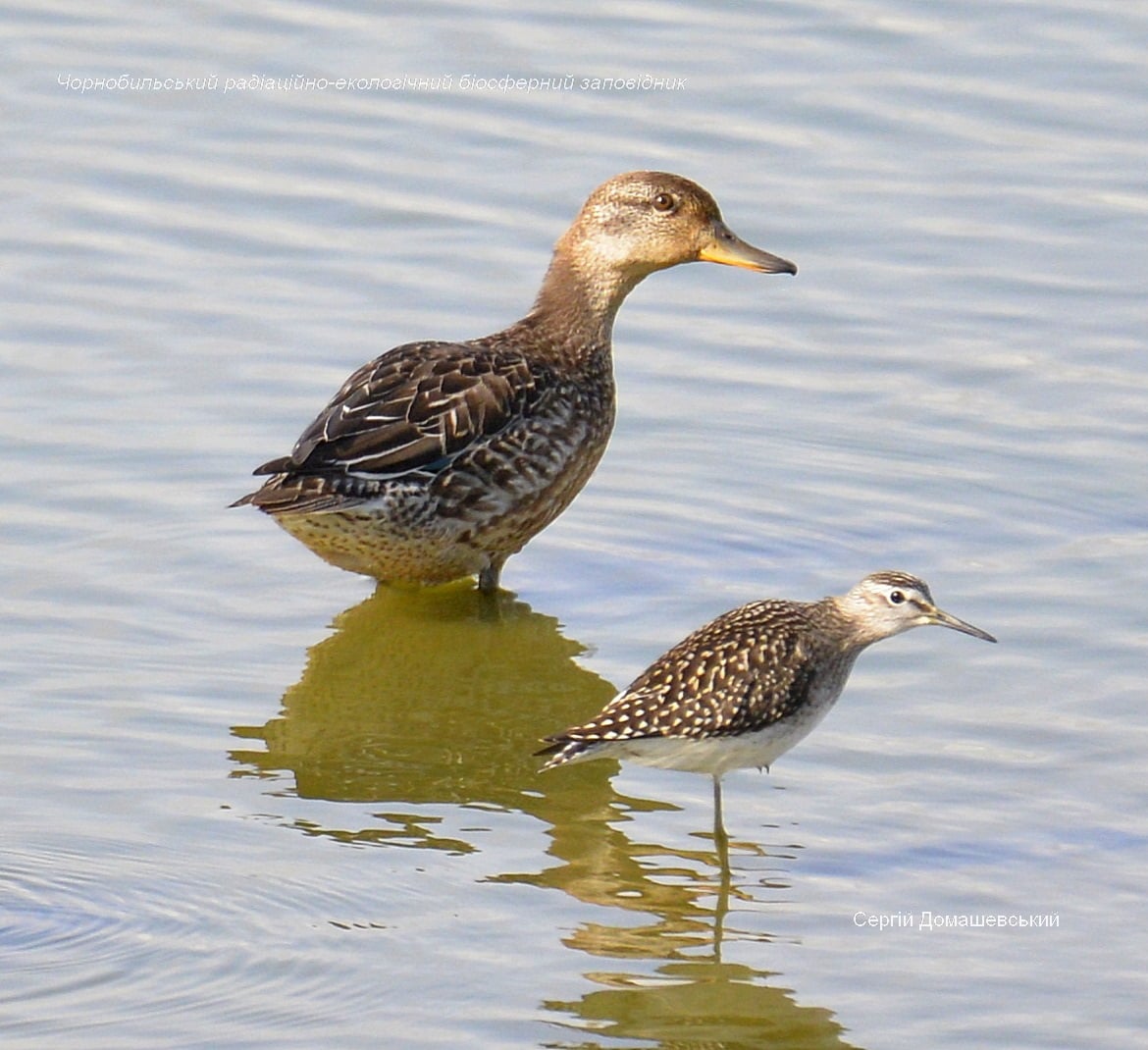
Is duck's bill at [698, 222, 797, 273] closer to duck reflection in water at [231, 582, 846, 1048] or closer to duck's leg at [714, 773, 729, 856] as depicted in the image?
duck reflection in water at [231, 582, 846, 1048]

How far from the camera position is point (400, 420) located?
10.1 metres

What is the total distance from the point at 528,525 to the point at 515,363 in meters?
0.67

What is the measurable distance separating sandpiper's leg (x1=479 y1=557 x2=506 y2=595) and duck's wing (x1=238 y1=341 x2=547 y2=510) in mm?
528

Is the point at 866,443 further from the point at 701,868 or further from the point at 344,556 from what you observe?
the point at 701,868

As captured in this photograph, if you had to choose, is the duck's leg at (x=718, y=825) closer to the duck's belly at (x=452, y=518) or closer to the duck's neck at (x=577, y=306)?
the duck's belly at (x=452, y=518)

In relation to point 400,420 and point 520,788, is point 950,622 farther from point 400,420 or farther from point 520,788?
point 400,420

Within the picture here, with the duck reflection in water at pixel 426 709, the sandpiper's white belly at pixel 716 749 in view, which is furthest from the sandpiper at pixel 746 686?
the duck reflection in water at pixel 426 709

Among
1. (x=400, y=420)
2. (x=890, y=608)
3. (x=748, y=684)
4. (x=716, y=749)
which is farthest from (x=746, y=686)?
(x=400, y=420)

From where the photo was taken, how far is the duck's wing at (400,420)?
32.4 feet

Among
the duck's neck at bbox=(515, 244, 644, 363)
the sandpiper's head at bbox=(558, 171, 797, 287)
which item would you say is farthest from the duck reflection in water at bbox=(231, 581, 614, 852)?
the sandpiper's head at bbox=(558, 171, 797, 287)

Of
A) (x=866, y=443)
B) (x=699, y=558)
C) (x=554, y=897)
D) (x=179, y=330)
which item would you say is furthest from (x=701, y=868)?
(x=179, y=330)

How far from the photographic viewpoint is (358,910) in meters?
7.54

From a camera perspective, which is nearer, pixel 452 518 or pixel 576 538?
pixel 452 518

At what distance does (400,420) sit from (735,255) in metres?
1.98
